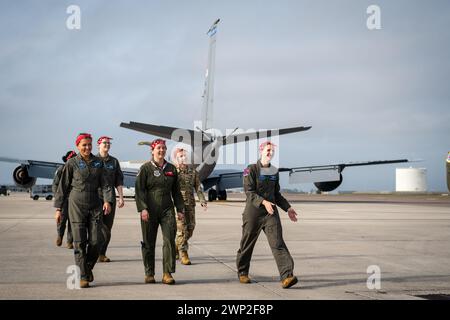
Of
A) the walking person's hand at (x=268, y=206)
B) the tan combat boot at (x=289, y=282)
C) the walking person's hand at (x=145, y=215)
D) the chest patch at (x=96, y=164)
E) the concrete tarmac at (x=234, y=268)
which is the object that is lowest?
the concrete tarmac at (x=234, y=268)

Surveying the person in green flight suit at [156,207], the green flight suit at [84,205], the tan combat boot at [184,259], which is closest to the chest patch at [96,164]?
the green flight suit at [84,205]

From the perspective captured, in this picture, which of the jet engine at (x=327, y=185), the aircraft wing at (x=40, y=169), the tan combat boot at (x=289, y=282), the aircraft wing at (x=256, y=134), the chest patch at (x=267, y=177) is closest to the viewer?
the tan combat boot at (x=289, y=282)

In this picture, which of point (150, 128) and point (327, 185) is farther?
point (327, 185)

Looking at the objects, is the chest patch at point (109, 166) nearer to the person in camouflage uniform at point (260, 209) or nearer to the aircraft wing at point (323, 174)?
the person in camouflage uniform at point (260, 209)

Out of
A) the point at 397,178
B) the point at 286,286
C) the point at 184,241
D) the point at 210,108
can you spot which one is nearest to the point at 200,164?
the point at 210,108

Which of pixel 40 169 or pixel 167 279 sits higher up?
pixel 40 169

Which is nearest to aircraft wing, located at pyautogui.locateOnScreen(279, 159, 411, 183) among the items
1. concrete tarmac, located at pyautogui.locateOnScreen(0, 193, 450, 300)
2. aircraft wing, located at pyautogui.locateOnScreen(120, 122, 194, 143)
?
aircraft wing, located at pyautogui.locateOnScreen(120, 122, 194, 143)

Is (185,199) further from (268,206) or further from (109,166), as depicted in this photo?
(268,206)

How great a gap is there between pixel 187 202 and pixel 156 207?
1.91 meters

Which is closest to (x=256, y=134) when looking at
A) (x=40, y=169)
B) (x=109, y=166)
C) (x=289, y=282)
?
(x=40, y=169)

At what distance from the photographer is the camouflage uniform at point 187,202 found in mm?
8641

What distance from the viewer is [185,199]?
8.82 metres

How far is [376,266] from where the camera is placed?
8.29 metres
